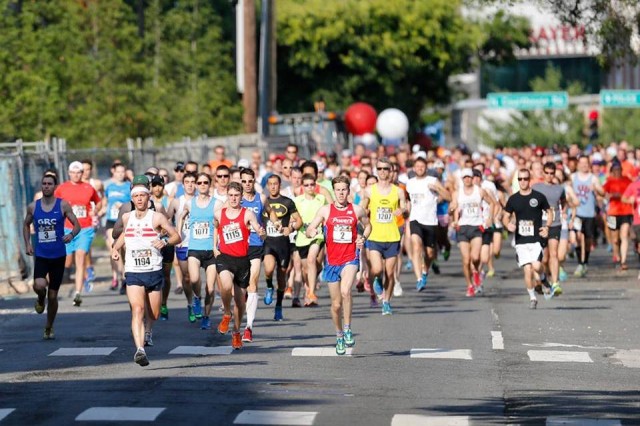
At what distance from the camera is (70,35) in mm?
36688

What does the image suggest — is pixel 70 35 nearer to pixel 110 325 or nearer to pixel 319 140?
pixel 319 140

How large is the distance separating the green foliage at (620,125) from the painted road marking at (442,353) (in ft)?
197

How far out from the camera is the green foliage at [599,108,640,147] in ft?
252

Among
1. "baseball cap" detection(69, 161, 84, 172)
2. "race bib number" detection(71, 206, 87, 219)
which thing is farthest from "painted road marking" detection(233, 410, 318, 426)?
"race bib number" detection(71, 206, 87, 219)

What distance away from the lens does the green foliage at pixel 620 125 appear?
252 ft

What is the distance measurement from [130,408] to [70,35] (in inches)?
971

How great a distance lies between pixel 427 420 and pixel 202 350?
16.3 feet

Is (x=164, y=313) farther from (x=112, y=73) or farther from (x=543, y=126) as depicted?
(x=543, y=126)

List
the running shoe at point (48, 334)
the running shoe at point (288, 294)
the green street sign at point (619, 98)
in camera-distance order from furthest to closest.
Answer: the green street sign at point (619, 98) < the running shoe at point (288, 294) < the running shoe at point (48, 334)

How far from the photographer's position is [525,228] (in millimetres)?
21734

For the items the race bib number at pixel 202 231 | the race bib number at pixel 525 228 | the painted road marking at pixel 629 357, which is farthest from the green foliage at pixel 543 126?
the painted road marking at pixel 629 357

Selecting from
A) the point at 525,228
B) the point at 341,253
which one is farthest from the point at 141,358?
the point at 525,228

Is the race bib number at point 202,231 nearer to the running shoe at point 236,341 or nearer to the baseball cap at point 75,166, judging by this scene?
the running shoe at point 236,341

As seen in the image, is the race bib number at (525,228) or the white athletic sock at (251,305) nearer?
the white athletic sock at (251,305)
